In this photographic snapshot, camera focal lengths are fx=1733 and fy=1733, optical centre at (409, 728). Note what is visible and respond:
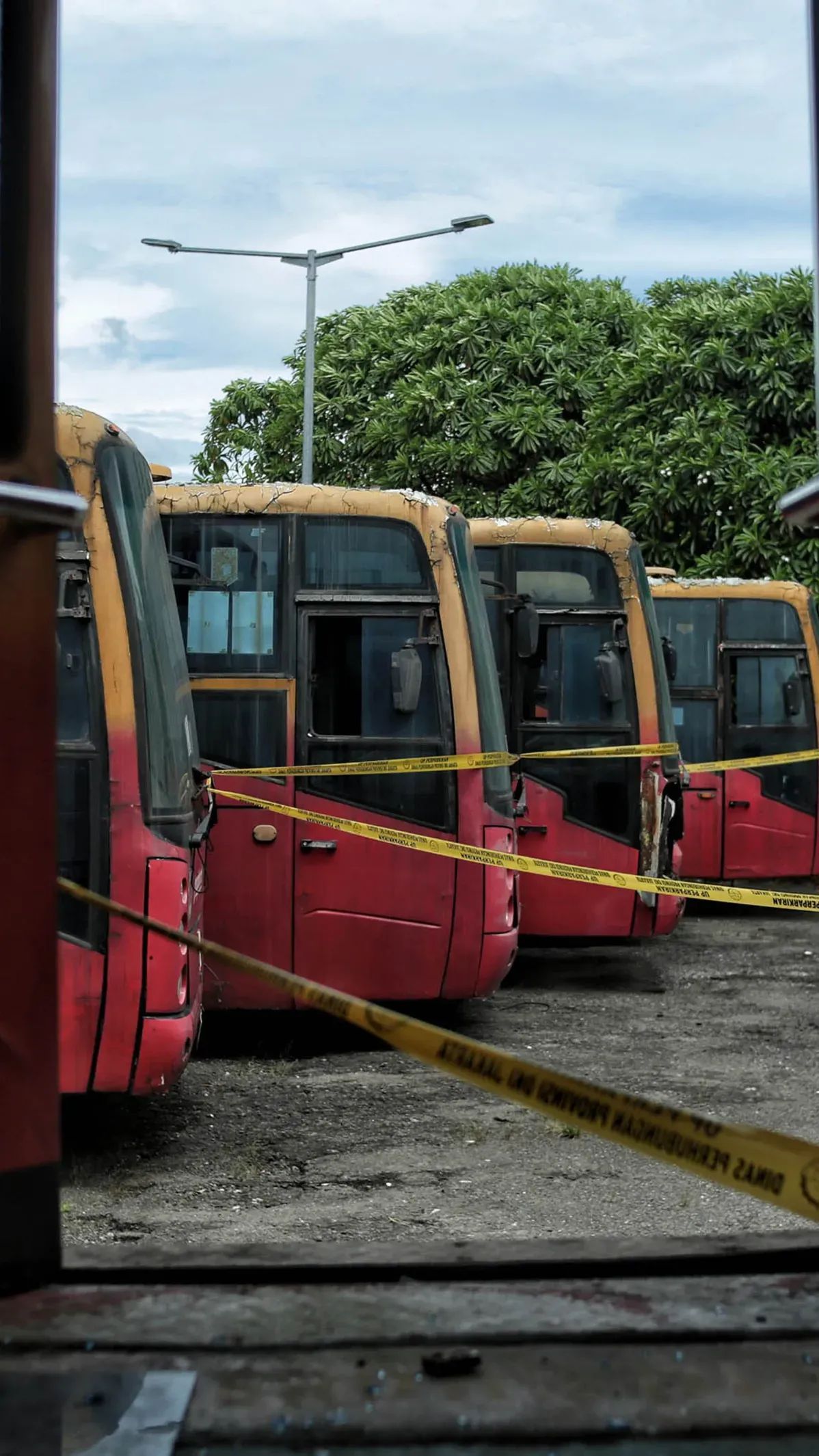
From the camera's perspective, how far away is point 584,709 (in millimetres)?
10859

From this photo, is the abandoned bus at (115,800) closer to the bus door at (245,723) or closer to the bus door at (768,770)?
the bus door at (245,723)

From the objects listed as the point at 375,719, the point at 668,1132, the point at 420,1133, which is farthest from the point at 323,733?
the point at 668,1132

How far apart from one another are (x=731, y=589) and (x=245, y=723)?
7.96 m

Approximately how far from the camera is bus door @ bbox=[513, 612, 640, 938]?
1073 cm

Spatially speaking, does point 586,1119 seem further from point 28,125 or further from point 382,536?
point 382,536

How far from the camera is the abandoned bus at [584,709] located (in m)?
10.7

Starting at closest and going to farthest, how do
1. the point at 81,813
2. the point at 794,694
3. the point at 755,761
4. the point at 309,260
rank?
the point at 81,813 → the point at 755,761 → the point at 794,694 → the point at 309,260

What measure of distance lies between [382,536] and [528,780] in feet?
9.52

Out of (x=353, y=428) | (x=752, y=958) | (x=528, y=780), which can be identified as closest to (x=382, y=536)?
(x=528, y=780)

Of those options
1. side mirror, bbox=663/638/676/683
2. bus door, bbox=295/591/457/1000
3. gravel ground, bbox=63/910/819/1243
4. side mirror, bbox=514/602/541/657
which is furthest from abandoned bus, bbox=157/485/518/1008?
side mirror, bbox=663/638/676/683

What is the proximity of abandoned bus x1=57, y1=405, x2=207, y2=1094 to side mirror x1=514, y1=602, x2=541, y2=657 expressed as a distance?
425cm

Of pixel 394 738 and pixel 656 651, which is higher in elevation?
pixel 656 651

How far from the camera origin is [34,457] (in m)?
2.66

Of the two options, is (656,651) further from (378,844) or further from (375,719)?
(378,844)
